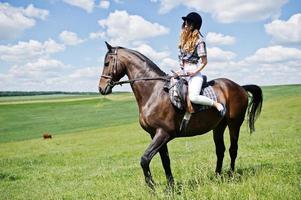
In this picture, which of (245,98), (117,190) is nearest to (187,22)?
(245,98)

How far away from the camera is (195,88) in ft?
23.3

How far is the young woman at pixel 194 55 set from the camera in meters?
7.11

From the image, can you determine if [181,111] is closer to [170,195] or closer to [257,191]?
[170,195]

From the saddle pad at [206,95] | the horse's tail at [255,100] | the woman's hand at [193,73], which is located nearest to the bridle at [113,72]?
the woman's hand at [193,73]

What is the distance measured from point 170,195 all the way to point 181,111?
1.80m

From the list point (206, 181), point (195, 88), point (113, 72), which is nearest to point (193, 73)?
point (195, 88)

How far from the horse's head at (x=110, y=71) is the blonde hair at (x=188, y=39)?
1.47m

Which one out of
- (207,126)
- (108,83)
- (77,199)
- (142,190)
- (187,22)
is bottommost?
(77,199)

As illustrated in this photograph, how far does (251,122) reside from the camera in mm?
9562

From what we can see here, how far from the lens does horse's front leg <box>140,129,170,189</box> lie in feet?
22.2

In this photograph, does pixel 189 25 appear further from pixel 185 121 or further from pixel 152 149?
pixel 152 149

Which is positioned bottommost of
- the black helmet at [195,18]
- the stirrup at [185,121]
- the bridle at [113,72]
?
the stirrup at [185,121]

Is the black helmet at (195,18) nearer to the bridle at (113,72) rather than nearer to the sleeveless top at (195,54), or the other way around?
the sleeveless top at (195,54)

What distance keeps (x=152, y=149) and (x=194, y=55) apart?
7.13 ft
